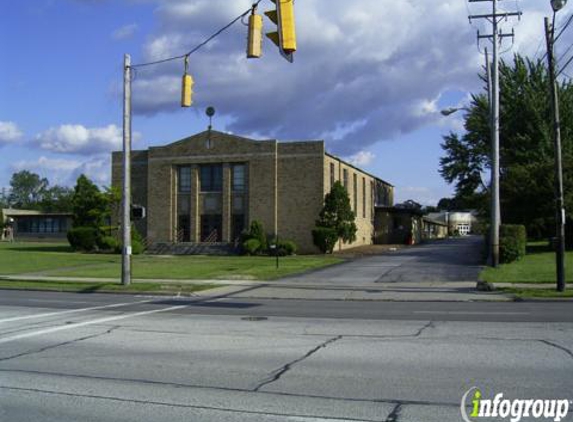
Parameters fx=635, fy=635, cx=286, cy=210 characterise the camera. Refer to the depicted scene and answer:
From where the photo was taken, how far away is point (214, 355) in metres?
9.41

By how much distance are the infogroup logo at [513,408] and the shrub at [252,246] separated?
38.1m

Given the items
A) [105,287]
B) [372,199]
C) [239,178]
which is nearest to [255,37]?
[105,287]

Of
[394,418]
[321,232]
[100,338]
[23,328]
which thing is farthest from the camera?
[321,232]

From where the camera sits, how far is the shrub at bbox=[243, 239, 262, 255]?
147 ft

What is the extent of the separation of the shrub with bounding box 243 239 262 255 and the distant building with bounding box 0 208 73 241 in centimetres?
4058

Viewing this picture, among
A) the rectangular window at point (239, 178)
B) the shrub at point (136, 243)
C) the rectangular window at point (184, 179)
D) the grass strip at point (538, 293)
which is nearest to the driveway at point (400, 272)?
the grass strip at point (538, 293)

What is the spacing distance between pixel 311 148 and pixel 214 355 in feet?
125

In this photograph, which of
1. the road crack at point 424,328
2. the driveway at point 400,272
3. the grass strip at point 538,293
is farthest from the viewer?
the driveway at point 400,272

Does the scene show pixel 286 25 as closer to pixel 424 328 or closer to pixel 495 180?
pixel 424 328

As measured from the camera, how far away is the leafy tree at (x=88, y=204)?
49250 mm

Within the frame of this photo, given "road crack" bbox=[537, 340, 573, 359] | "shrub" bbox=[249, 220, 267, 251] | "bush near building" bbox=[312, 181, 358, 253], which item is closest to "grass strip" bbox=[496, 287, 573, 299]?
"road crack" bbox=[537, 340, 573, 359]

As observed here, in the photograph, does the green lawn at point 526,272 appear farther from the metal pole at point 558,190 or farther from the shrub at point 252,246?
the shrub at point 252,246

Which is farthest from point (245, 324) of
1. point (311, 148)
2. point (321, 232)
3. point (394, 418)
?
point (311, 148)

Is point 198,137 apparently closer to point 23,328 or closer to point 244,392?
point 23,328
